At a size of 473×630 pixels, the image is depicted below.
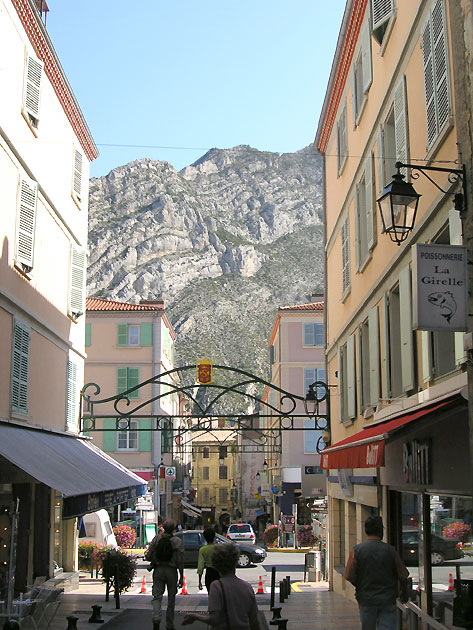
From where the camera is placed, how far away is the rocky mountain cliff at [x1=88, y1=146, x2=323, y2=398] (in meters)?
127

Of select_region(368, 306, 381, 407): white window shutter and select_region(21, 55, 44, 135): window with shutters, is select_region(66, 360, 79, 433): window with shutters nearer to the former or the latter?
select_region(21, 55, 44, 135): window with shutters

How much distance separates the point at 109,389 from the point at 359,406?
2778 centimetres

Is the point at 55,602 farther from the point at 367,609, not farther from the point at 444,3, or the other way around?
the point at 444,3

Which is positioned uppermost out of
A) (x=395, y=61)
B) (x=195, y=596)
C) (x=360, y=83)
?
(x=360, y=83)

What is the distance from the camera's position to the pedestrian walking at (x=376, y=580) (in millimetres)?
7406

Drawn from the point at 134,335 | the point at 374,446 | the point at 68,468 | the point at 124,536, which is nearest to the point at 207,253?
the point at 134,335

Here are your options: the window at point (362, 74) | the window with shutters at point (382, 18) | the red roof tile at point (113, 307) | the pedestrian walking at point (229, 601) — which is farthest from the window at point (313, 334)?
the pedestrian walking at point (229, 601)

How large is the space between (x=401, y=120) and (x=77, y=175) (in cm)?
1148

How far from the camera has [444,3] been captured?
909cm

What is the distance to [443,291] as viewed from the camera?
7078mm

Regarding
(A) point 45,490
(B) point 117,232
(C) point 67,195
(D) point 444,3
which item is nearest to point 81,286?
(C) point 67,195

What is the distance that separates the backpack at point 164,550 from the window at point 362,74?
872cm

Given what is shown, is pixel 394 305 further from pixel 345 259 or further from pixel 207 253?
pixel 207 253

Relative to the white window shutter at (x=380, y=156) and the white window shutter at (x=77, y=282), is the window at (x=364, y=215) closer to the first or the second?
the white window shutter at (x=380, y=156)
